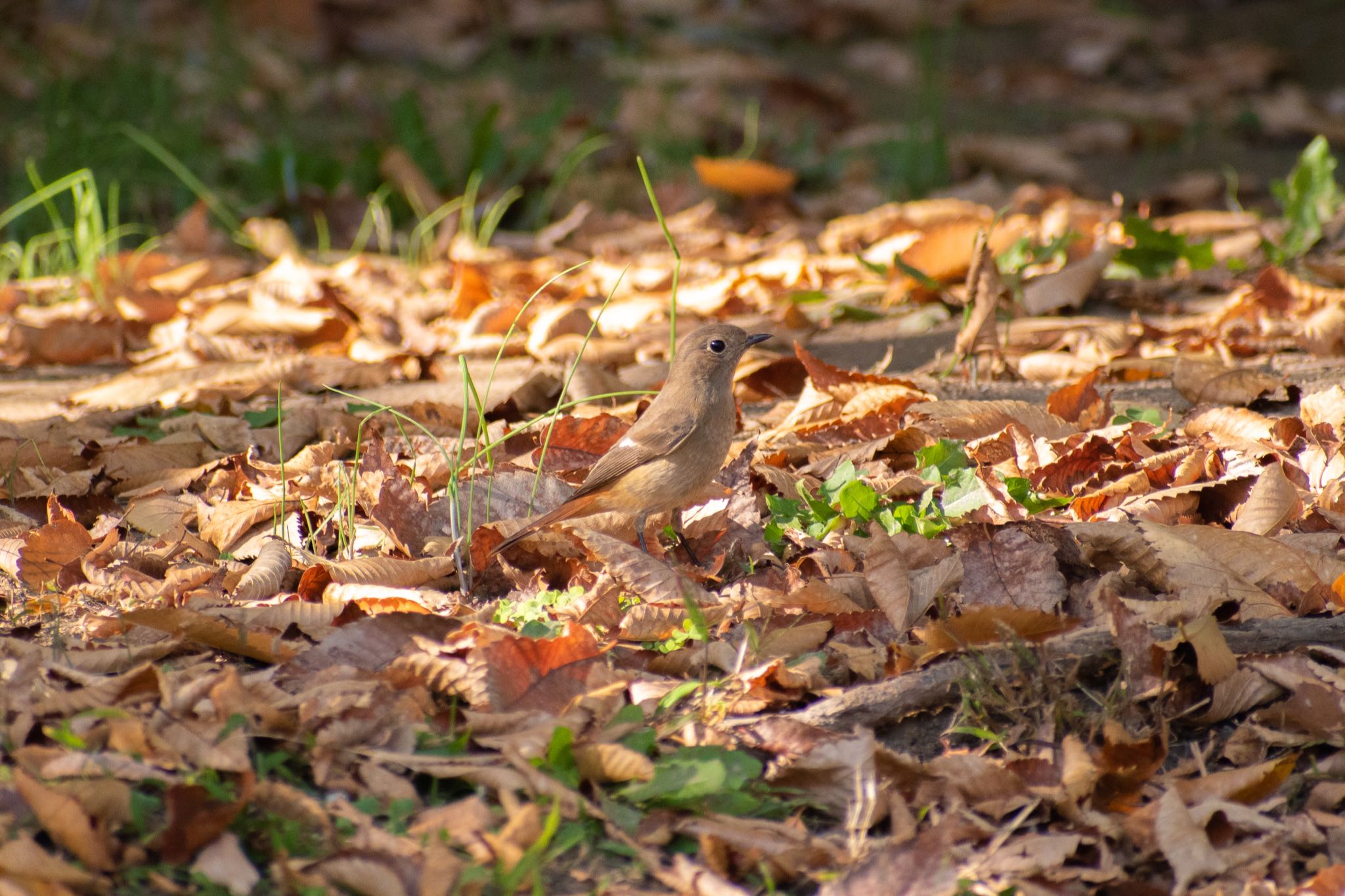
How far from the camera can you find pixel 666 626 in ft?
9.50

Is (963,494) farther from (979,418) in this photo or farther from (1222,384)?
(1222,384)

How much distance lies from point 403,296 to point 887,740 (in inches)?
156

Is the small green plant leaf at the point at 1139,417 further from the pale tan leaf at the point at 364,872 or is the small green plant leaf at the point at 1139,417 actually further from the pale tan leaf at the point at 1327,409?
the pale tan leaf at the point at 364,872

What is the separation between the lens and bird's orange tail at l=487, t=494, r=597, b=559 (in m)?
3.27

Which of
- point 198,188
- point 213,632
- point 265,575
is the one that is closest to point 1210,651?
point 213,632

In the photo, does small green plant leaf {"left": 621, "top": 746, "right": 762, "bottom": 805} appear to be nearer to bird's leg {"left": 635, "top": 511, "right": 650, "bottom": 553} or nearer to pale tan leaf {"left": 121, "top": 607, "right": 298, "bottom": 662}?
pale tan leaf {"left": 121, "top": 607, "right": 298, "bottom": 662}

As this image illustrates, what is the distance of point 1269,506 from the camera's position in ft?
10.2

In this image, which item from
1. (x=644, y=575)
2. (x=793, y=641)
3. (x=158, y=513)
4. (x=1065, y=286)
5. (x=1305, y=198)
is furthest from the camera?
(x=1305, y=198)

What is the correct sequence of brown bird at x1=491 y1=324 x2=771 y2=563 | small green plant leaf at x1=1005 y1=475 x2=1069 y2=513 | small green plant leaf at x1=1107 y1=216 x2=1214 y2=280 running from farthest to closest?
small green plant leaf at x1=1107 y1=216 x2=1214 y2=280
brown bird at x1=491 y1=324 x2=771 y2=563
small green plant leaf at x1=1005 y1=475 x2=1069 y2=513

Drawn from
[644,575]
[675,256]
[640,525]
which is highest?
[675,256]

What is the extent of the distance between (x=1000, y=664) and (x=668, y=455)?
127 centimetres

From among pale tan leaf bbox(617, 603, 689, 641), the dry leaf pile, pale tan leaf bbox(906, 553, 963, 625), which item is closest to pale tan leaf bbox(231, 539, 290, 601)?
the dry leaf pile

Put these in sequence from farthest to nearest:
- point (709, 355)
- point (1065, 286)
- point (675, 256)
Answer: point (1065, 286), point (675, 256), point (709, 355)

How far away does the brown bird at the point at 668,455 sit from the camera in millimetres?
3574
